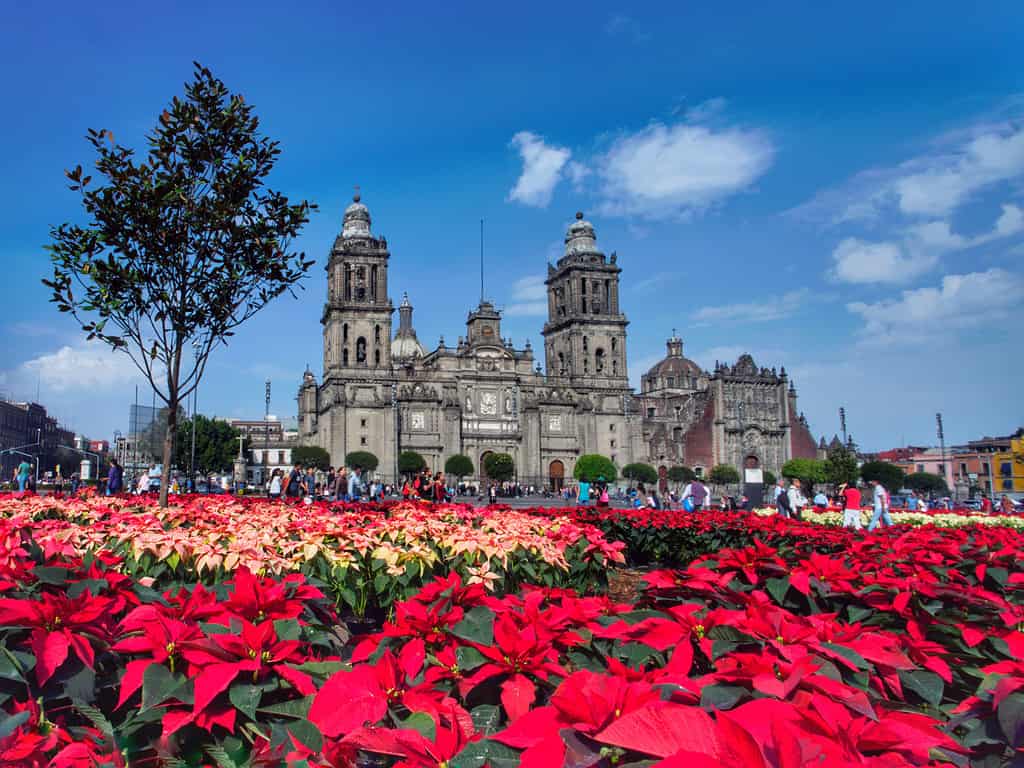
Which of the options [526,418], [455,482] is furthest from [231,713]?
[526,418]

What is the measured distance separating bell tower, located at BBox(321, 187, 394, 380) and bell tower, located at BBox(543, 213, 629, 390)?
17.5m

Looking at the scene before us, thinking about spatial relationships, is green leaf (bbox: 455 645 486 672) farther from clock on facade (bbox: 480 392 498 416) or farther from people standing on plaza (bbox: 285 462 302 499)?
clock on facade (bbox: 480 392 498 416)

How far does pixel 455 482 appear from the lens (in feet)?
220

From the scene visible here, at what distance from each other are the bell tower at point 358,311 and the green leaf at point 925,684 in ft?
221

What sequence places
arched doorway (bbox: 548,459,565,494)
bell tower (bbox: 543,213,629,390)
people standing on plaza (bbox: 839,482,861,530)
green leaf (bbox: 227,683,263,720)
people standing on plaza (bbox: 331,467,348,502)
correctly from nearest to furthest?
green leaf (bbox: 227,683,263,720) → people standing on plaza (bbox: 839,482,861,530) → people standing on plaza (bbox: 331,467,348,502) → arched doorway (bbox: 548,459,565,494) → bell tower (bbox: 543,213,629,390)

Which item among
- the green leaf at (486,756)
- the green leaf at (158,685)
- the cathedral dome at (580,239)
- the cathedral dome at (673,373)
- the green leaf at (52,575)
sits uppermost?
the cathedral dome at (580,239)

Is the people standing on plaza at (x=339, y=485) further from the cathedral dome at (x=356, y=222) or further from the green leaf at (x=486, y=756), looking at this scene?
the cathedral dome at (x=356, y=222)

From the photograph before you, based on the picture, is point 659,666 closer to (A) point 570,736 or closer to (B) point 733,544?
(A) point 570,736

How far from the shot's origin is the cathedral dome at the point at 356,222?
72.1 m

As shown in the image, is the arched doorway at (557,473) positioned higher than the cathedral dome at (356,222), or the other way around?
the cathedral dome at (356,222)

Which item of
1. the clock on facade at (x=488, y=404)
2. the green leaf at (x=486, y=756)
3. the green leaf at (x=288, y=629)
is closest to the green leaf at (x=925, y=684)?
the green leaf at (x=486, y=756)

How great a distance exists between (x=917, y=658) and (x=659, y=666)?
94 centimetres

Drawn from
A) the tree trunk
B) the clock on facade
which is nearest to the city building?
the clock on facade

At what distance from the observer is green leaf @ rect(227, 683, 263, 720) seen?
2.28 metres
